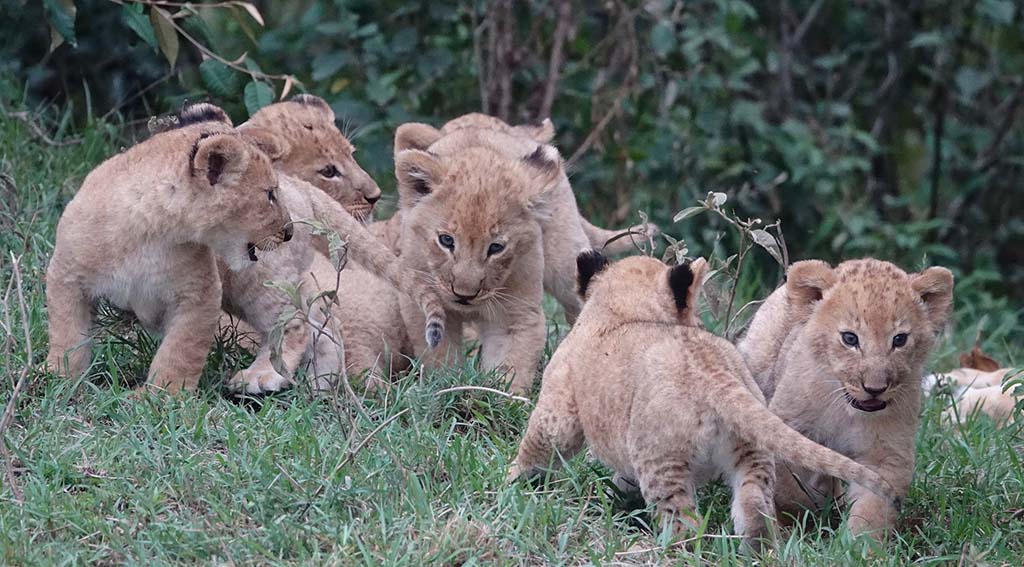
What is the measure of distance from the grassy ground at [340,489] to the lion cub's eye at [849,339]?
0.63m

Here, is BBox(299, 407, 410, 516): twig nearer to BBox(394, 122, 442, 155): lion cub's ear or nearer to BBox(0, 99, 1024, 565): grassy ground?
BBox(0, 99, 1024, 565): grassy ground

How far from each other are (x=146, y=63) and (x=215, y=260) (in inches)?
132

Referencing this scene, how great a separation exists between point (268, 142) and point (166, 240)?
83 cm

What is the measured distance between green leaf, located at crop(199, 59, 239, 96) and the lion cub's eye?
400 centimetres

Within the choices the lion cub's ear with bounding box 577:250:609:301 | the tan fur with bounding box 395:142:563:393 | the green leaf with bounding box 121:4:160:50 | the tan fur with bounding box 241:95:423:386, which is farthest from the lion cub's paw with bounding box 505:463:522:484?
the green leaf with bounding box 121:4:160:50

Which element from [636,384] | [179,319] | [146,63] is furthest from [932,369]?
[146,63]

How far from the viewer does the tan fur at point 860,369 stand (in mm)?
4855

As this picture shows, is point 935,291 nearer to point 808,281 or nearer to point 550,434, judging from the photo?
point 808,281

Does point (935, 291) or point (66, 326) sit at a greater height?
point (935, 291)

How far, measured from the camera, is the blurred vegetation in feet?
28.5

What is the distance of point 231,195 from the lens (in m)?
5.42

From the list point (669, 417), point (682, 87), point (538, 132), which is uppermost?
→ point (669, 417)

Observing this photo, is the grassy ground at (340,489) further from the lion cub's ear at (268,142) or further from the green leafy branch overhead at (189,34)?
the green leafy branch overhead at (189,34)

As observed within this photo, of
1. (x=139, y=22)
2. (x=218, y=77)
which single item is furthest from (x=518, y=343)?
(x=139, y=22)
